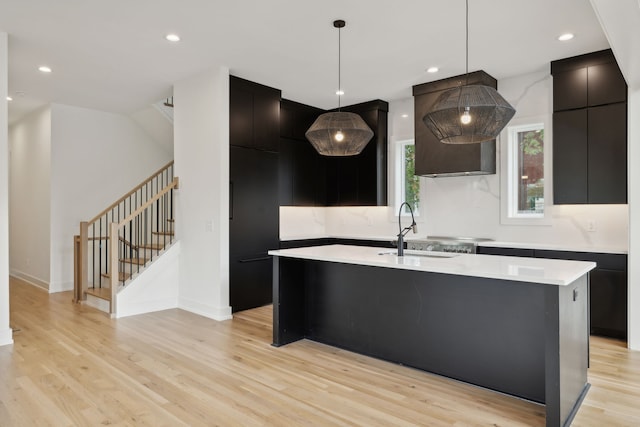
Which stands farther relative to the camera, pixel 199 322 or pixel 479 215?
pixel 479 215

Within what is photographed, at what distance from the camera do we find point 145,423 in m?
2.48

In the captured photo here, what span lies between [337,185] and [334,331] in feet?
11.3

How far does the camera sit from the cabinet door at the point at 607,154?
4.25 meters

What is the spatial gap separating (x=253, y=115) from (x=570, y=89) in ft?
11.9

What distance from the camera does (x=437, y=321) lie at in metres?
→ 3.12

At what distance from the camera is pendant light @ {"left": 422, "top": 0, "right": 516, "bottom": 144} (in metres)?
2.73

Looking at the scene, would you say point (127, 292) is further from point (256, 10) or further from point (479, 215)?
point (479, 215)

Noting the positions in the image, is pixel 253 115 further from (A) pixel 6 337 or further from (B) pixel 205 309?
(A) pixel 6 337

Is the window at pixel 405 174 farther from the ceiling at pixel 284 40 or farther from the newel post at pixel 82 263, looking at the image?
the newel post at pixel 82 263

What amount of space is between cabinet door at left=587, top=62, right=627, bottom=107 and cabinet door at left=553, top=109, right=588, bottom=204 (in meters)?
0.19

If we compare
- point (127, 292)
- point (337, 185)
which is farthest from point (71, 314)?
point (337, 185)

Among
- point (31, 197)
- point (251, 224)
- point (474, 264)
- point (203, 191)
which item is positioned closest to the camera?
point (474, 264)

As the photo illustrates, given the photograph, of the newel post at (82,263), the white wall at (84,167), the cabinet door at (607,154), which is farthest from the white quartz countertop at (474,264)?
the white wall at (84,167)

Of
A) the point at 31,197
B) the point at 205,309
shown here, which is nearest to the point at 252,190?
the point at 205,309
